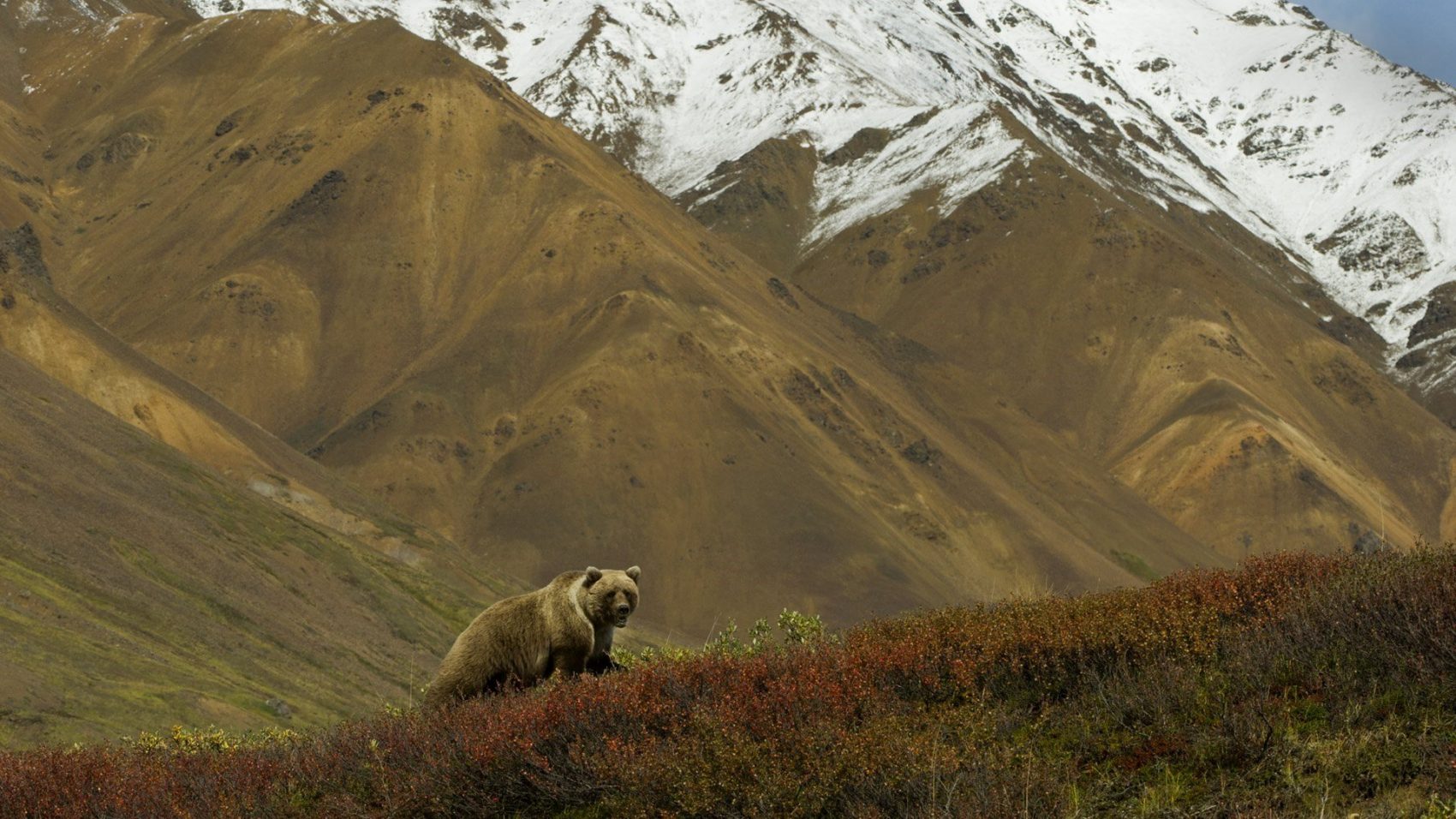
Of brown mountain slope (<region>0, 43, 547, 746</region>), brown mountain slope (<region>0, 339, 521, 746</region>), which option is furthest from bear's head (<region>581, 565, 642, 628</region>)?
brown mountain slope (<region>0, 339, 521, 746</region>)

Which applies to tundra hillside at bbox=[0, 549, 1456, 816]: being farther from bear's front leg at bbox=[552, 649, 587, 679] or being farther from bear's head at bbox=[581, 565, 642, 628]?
bear's front leg at bbox=[552, 649, 587, 679]

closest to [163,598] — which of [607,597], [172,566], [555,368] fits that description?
[172,566]

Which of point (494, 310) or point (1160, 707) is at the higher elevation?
point (1160, 707)

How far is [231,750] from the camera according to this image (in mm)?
13219

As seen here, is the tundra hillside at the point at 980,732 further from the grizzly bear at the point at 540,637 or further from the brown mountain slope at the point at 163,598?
the brown mountain slope at the point at 163,598

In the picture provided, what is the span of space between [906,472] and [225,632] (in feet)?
308

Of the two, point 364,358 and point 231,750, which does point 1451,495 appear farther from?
point 231,750

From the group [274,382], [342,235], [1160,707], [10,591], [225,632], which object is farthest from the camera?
[342,235]

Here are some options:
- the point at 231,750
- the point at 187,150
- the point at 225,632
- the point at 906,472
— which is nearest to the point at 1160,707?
the point at 231,750

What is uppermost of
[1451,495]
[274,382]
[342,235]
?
[342,235]

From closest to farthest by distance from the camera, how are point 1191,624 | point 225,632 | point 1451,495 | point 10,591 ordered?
point 1191,624 < point 10,591 < point 225,632 < point 1451,495

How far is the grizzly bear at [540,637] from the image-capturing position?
12000 mm

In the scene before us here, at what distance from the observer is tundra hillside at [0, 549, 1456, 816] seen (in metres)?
8.73

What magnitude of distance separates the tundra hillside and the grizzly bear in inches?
22.0
